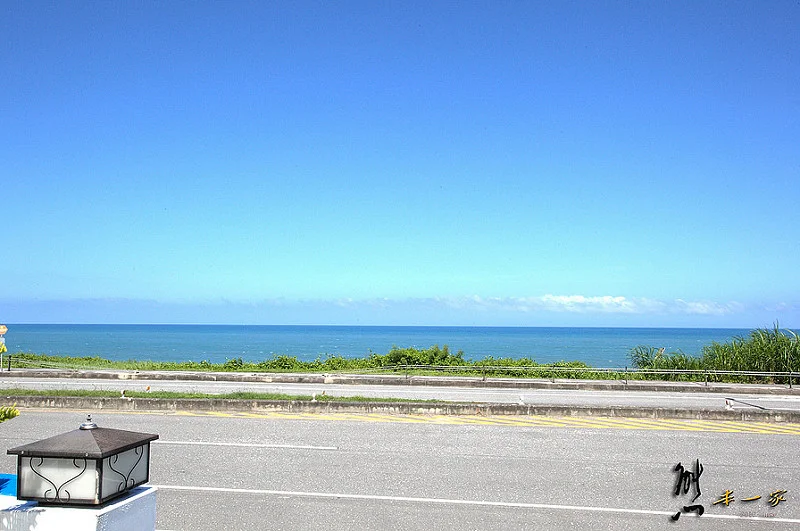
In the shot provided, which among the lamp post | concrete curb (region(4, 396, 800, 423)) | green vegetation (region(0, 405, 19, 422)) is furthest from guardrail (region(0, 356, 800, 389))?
the lamp post

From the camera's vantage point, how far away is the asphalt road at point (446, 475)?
309 inches

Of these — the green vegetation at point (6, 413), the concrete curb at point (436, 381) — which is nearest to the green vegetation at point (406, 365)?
the concrete curb at point (436, 381)

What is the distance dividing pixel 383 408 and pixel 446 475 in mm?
6199

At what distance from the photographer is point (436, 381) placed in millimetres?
23500

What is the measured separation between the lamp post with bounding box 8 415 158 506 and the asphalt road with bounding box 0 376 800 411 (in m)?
15.2

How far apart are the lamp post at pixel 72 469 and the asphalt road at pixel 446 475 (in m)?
3.88

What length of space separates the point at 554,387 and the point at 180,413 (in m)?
13.1

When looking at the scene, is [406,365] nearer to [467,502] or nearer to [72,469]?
[467,502]

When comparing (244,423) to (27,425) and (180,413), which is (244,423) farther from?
(27,425)

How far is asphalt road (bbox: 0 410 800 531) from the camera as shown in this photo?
784cm

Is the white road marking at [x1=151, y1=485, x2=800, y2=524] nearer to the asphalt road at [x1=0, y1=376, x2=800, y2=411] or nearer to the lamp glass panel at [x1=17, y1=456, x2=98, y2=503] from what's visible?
the lamp glass panel at [x1=17, y1=456, x2=98, y2=503]

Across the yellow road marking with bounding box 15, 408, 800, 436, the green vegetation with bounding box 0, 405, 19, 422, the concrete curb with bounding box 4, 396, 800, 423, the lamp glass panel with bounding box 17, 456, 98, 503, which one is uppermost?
the green vegetation with bounding box 0, 405, 19, 422

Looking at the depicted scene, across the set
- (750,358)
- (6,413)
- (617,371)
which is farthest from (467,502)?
(750,358)

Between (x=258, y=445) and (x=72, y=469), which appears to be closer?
(x=72, y=469)
